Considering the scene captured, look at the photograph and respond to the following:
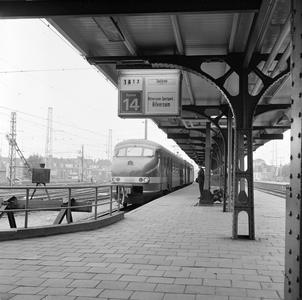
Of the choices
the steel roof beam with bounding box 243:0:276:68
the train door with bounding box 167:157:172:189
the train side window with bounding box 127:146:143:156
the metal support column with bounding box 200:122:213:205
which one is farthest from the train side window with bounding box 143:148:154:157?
the steel roof beam with bounding box 243:0:276:68

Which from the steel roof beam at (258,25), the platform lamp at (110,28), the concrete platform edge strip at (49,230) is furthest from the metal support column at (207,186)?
the platform lamp at (110,28)

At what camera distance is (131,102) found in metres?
8.29

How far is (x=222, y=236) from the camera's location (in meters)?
7.46

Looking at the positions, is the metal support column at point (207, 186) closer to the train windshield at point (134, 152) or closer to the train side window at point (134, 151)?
the train windshield at point (134, 152)

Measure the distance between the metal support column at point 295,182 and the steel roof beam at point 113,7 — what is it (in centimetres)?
220

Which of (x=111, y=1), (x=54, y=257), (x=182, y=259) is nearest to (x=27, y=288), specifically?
(x=54, y=257)

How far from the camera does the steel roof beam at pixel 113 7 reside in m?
4.48

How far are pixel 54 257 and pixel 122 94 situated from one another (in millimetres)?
4175


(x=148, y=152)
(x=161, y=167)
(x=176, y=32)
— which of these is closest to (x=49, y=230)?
(x=176, y=32)

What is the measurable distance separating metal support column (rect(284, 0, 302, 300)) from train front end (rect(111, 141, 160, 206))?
12.9 metres

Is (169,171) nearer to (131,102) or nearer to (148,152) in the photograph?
(148,152)

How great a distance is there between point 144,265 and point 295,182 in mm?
3203

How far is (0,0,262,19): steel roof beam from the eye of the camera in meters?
4.48

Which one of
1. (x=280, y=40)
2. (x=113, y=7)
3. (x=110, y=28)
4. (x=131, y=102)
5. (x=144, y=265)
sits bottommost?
(x=144, y=265)
